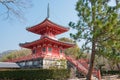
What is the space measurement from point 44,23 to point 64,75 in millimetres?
9513

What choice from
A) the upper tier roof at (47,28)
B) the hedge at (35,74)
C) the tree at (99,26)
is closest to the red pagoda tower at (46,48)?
the upper tier roof at (47,28)

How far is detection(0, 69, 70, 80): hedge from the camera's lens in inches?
881

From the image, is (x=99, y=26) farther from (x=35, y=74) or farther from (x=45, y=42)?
(x=45, y=42)

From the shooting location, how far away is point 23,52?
58.8 metres

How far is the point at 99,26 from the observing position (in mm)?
13922

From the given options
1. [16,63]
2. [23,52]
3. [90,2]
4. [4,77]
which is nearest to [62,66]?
[4,77]

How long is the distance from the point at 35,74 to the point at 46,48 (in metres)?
6.93

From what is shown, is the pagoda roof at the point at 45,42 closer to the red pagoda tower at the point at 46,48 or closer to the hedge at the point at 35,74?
the red pagoda tower at the point at 46,48

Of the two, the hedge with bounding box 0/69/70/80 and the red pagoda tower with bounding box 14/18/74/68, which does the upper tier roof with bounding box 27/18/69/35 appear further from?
the hedge with bounding box 0/69/70/80

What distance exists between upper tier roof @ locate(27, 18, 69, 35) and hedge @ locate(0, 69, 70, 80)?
8.98 metres

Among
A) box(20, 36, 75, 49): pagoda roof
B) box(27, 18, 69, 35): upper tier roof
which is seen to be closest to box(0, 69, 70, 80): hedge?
box(20, 36, 75, 49): pagoda roof

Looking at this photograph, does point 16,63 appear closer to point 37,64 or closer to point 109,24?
point 37,64

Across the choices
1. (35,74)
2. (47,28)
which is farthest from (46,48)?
(35,74)

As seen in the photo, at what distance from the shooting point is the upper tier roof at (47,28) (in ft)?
99.6
